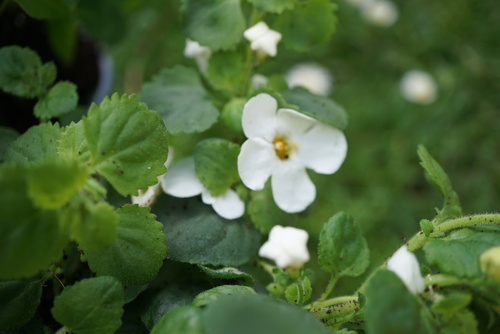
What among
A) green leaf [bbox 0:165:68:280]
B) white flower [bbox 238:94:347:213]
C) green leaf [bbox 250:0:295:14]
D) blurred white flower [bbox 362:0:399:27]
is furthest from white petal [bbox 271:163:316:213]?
blurred white flower [bbox 362:0:399:27]

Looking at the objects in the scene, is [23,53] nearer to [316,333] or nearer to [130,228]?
[130,228]

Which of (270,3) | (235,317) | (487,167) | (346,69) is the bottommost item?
(487,167)

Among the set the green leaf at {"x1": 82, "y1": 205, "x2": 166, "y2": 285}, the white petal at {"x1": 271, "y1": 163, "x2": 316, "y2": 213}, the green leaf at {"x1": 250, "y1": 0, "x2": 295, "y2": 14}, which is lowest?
the white petal at {"x1": 271, "y1": 163, "x2": 316, "y2": 213}

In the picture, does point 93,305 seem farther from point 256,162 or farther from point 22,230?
point 256,162

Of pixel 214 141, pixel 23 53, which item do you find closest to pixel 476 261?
pixel 214 141

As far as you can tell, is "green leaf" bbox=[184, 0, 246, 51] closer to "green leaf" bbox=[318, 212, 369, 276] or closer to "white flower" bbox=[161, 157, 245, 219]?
"white flower" bbox=[161, 157, 245, 219]
